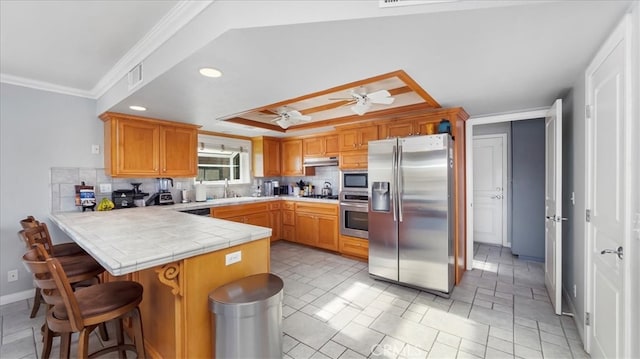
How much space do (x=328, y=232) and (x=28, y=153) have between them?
159 inches

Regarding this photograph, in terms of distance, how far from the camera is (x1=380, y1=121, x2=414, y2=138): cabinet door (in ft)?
11.3

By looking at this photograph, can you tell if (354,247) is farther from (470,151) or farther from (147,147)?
(147,147)

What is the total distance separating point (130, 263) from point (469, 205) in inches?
152

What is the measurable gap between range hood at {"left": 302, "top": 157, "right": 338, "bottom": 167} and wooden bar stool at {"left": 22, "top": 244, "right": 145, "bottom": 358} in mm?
3423

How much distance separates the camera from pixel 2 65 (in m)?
2.50

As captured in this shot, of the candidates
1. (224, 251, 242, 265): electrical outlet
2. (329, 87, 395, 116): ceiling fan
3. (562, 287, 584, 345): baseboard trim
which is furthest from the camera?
(329, 87, 395, 116): ceiling fan

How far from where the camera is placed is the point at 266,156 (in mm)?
5340

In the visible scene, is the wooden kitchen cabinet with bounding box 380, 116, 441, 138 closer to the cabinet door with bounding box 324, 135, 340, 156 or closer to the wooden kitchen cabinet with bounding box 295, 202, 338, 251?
the cabinet door with bounding box 324, 135, 340, 156

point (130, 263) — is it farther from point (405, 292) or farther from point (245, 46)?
point (405, 292)

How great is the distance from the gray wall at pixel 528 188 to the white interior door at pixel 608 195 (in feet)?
8.13

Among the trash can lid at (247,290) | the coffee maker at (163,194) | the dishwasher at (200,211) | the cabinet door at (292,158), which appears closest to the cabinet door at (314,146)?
the cabinet door at (292,158)

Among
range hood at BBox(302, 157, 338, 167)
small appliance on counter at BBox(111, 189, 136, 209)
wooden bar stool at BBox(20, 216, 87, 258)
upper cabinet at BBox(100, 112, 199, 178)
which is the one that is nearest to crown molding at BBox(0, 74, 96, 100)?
upper cabinet at BBox(100, 112, 199, 178)

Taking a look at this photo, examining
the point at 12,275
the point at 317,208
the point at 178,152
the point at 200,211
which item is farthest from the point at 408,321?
the point at 12,275

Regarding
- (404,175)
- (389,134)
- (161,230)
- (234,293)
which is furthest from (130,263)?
(389,134)
